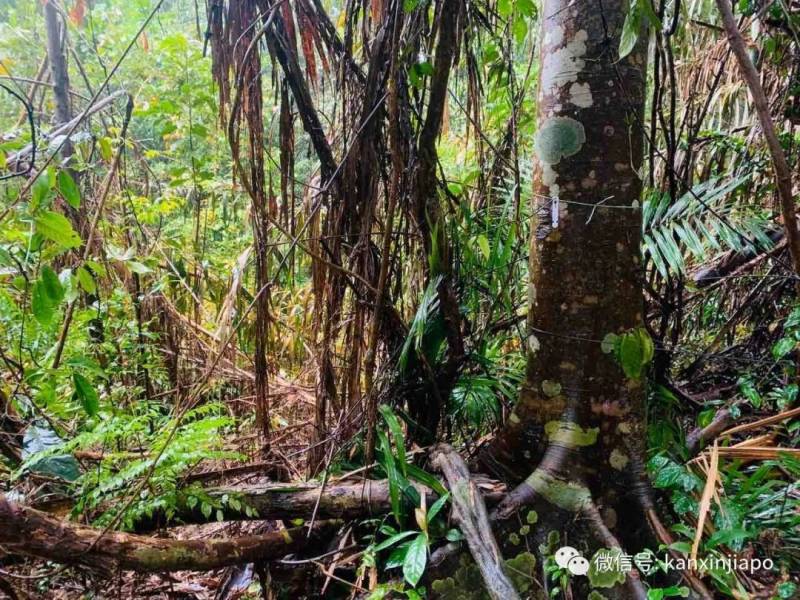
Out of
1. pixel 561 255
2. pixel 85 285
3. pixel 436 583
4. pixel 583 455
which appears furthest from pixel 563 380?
pixel 85 285

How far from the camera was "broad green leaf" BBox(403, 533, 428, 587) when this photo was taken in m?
1.34

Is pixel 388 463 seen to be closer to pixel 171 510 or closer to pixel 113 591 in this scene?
pixel 171 510

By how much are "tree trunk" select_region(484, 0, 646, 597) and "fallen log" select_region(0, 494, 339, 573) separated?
792 mm

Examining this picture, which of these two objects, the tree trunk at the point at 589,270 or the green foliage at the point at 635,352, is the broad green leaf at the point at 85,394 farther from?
the green foliage at the point at 635,352

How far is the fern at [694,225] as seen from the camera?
1891 millimetres

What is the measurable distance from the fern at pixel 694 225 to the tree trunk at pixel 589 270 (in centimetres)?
54

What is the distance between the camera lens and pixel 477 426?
6.21ft

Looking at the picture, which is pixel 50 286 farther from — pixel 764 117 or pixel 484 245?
pixel 764 117

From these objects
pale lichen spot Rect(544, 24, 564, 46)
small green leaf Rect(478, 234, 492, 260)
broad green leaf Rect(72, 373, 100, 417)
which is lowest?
broad green leaf Rect(72, 373, 100, 417)

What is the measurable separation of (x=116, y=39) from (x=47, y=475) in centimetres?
382

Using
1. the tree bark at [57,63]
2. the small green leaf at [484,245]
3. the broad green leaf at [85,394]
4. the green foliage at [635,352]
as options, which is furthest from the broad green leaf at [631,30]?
the tree bark at [57,63]

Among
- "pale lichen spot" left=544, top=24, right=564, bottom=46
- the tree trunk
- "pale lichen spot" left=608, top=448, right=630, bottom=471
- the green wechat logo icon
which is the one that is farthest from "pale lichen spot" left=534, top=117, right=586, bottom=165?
the green wechat logo icon

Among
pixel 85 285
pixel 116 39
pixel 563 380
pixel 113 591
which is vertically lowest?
pixel 113 591

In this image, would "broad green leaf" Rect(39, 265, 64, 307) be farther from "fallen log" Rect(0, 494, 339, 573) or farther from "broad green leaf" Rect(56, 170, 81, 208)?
"fallen log" Rect(0, 494, 339, 573)
